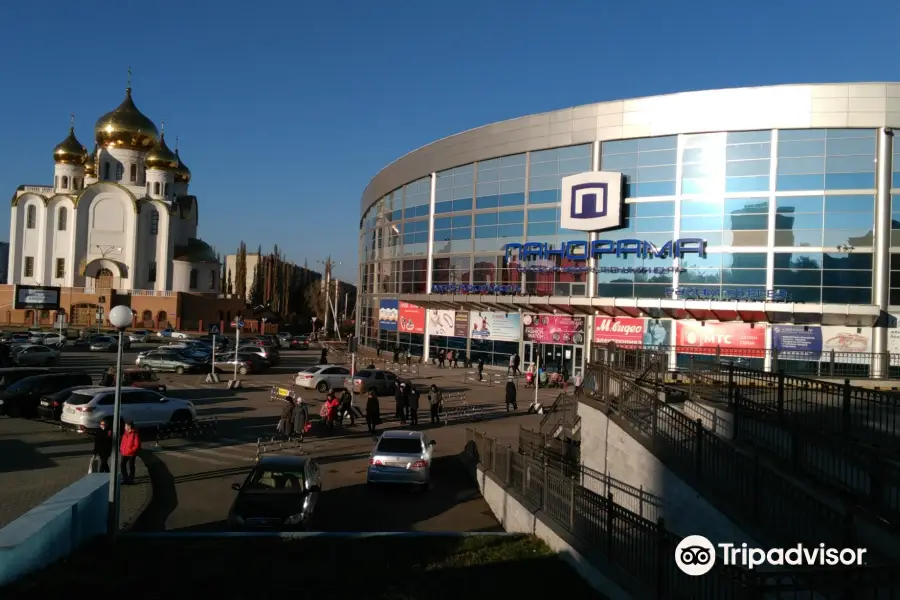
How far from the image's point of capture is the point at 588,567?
903 cm

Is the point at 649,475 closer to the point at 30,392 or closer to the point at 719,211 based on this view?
the point at 30,392

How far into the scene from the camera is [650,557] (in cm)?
764

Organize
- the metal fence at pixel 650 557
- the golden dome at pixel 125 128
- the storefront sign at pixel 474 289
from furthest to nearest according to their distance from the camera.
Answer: the golden dome at pixel 125 128 < the storefront sign at pixel 474 289 < the metal fence at pixel 650 557

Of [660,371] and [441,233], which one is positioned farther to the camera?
[441,233]

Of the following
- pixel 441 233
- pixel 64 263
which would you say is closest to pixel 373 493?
pixel 441 233

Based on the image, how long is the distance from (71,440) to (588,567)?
15.2 meters

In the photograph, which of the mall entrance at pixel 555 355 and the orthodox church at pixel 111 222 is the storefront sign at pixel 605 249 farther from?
the orthodox church at pixel 111 222

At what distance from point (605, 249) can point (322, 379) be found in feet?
54.8

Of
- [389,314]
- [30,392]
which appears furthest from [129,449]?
[389,314]

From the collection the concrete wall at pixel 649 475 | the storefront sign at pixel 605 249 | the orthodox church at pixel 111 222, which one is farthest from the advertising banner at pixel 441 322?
the orthodox church at pixel 111 222

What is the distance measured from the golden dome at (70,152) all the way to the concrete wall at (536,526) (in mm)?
76942

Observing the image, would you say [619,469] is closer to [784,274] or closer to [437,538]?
A: [437,538]

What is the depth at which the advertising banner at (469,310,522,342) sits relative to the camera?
4334cm

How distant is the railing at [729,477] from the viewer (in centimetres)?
737
